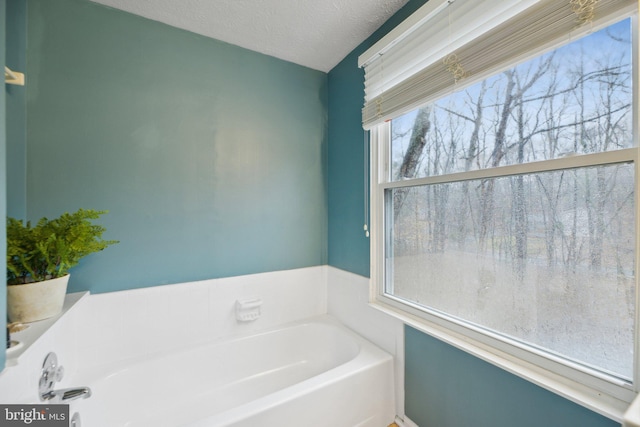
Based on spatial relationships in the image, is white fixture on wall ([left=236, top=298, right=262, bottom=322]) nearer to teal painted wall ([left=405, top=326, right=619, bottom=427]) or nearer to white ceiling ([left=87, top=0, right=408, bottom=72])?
teal painted wall ([left=405, top=326, right=619, bottom=427])

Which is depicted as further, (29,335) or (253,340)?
(253,340)

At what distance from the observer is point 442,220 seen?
1.41 meters

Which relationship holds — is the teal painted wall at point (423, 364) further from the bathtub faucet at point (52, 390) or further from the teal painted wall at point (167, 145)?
the bathtub faucet at point (52, 390)

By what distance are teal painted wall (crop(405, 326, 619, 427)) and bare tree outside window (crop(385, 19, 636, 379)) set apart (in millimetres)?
164

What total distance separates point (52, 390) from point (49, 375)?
0.06 metres

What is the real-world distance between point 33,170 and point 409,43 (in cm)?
208

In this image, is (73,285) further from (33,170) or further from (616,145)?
(616,145)

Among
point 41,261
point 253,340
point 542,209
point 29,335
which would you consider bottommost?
point 253,340

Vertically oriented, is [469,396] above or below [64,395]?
below

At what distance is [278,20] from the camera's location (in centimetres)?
162

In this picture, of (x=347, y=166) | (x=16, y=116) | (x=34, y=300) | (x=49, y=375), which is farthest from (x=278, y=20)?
(x=49, y=375)

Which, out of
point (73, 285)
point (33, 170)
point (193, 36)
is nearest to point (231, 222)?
point (73, 285)

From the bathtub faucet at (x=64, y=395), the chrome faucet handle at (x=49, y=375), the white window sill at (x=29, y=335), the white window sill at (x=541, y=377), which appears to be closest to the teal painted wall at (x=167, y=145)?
the white window sill at (x=29, y=335)

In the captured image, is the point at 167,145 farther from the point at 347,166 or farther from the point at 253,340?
the point at 253,340
